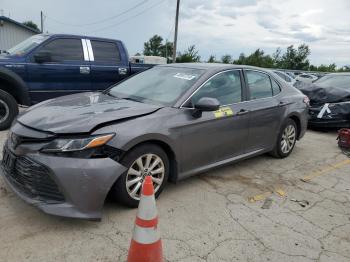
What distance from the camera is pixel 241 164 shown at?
16.9 ft

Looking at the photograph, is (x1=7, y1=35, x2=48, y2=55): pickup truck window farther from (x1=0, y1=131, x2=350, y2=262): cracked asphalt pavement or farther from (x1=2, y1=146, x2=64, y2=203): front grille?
(x1=2, y1=146, x2=64, y2=203): front grille

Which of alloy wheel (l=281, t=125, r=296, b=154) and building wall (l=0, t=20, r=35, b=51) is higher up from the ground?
building wall (l=0, t=20, r=35, b=51)

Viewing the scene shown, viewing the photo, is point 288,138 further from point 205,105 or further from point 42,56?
point 42,56

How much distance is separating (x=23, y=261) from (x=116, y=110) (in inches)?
62.4

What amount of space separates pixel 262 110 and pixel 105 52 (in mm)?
3922

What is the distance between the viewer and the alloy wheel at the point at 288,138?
5453mm

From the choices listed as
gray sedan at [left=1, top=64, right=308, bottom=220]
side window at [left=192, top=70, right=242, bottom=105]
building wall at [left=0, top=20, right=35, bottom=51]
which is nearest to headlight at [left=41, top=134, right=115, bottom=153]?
gray sedan at [left=1, top=64, right=308, bottom=220]

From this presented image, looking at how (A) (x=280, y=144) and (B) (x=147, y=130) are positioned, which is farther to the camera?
(A) (x=280, y=144)

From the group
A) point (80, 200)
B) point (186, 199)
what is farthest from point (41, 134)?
point (186, 199)

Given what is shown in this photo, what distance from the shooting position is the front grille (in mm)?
2863

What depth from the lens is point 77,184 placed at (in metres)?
2.85

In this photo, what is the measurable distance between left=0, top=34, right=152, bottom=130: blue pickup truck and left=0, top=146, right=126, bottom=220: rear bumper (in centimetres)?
362

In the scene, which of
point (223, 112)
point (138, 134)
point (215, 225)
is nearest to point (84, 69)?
point (223, 112)

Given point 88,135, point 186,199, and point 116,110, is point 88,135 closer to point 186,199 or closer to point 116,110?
point 116,110
